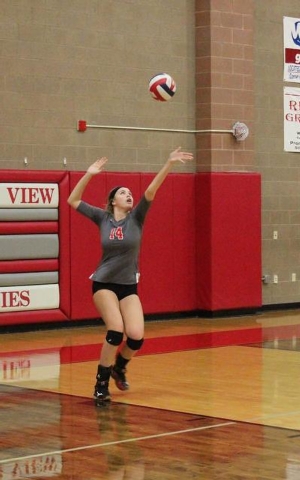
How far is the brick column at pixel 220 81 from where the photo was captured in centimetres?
1798

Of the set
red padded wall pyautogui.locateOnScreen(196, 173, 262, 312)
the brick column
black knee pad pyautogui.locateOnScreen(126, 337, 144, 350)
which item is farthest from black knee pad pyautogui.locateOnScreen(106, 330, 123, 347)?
the brick column

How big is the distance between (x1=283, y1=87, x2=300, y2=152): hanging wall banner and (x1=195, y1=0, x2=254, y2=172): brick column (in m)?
1.32

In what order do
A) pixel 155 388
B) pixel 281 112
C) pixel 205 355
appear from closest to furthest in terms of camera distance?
1. pixel 155 388
2. pixel 205 355
3. pixel 281 112

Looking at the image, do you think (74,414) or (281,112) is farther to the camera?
(281,112)

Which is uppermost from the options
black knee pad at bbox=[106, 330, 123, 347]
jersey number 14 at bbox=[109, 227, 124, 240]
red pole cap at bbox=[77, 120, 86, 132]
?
red pole cap at bbox=[77, 120, 86, 132]

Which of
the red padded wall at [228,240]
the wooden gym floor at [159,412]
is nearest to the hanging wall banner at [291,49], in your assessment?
the red padded wall at [228,240]

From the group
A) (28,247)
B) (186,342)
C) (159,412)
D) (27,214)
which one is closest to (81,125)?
(27,214)

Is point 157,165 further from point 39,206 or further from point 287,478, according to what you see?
point 287,478

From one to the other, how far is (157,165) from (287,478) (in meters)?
11.5

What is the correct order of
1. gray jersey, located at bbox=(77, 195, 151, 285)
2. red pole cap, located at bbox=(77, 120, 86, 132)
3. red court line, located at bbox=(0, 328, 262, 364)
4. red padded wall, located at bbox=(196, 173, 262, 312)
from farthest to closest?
red padded wall, located at bbox=(196, 173, 262, 312) < red pole cap, located at bbox=(77, 120, 86, 132) < red court line, located at bbox=(0, 328, 262, 364) < gray jersey, located at bbox=(77, 195, 151, 285)

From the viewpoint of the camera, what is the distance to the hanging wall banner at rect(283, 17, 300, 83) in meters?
19.5

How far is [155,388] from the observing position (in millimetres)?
10367

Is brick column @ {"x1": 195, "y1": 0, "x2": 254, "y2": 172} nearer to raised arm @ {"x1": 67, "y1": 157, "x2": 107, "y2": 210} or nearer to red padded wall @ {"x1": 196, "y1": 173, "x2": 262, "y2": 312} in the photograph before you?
red padded wall @ {"x1": 196, "y1": 173, "x2": 262, "y2": 312}

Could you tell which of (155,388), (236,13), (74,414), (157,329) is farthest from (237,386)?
(236,13)
